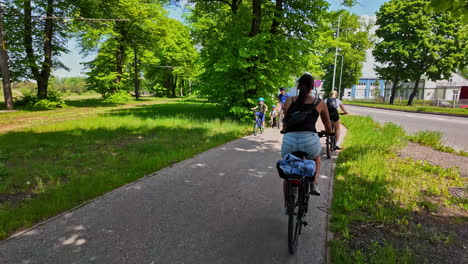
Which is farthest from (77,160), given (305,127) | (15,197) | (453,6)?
(453,6)

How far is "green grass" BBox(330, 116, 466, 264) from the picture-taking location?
2.86 meters

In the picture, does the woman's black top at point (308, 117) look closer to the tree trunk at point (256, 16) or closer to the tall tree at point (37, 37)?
the tree trunk at point (256, 16)

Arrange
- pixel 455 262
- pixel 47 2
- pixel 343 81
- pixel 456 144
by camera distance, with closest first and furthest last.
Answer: pixel 455 262 < pixel 456 144 < pixel 47 2 < pixel 343 81

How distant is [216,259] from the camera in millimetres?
2770

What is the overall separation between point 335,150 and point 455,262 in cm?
542

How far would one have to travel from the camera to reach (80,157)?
6594mm

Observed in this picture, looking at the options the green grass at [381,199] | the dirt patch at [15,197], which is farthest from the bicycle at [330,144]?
the dirt patch at [15,197]

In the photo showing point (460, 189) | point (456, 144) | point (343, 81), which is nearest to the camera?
point (460, 189)

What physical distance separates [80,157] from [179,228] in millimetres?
4724

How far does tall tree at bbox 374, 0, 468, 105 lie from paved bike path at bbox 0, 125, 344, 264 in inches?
1568

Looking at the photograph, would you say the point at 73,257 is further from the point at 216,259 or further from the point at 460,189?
the point at 460,189

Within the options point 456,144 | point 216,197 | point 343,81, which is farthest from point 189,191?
point 343,81

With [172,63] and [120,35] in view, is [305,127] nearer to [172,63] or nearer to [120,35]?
[120,35]

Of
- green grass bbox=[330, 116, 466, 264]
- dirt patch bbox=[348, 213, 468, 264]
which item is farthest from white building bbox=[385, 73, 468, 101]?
dirt patch bbox=[348, 213, 468, 264]
